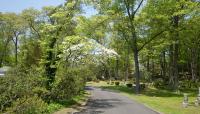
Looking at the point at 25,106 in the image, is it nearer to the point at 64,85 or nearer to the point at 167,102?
the point at 64,85

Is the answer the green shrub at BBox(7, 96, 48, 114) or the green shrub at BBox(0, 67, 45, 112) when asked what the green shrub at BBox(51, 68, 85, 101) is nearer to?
the green shrub at BBox(0, 67, 45, 112)

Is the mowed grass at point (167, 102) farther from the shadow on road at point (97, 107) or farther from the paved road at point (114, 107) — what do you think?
the shadow on road at point (97, 107)

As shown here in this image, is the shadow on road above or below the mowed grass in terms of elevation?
above

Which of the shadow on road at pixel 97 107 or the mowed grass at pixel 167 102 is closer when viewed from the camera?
the shadow on road at pixel 97 107

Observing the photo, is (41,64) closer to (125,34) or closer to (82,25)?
(82,25)

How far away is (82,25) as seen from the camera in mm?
42594

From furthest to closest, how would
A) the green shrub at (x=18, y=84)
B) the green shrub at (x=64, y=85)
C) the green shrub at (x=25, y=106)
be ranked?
1. the green shrub at (x=64, y=85)
2. the green shrub at (x=18, y=84)
3. the green shrub at (x=25, y=106)

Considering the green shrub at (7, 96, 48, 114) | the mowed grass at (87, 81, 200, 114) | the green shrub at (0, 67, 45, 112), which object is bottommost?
the mowed grass at (87, 81, 200, 114)

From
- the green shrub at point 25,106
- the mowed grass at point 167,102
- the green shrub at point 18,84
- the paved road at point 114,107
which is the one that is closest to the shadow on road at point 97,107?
the paved road at point 114,107

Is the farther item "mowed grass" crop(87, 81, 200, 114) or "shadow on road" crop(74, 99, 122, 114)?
"mowed grass" crop(87, 81, 200, 114)

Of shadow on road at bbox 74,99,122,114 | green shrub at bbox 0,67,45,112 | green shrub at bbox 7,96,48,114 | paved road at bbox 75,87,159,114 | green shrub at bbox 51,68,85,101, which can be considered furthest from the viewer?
green shrub at bbox 51,68,85,101

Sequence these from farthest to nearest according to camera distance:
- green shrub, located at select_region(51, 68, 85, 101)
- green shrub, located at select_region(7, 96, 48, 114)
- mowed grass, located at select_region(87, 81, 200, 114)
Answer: green shrub, located at select_region(51, 68, 85, 101) → mowed grass, located at select_region(87, 81, 200, 114) → green shrub, located at select_region(7, 96, 48, 114)

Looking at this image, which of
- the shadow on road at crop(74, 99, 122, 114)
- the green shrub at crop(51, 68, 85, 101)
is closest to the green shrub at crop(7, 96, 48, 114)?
the shadow on road at crop(74, 99, 122, 114)

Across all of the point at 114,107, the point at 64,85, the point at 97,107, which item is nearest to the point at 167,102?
the point at 114,107
